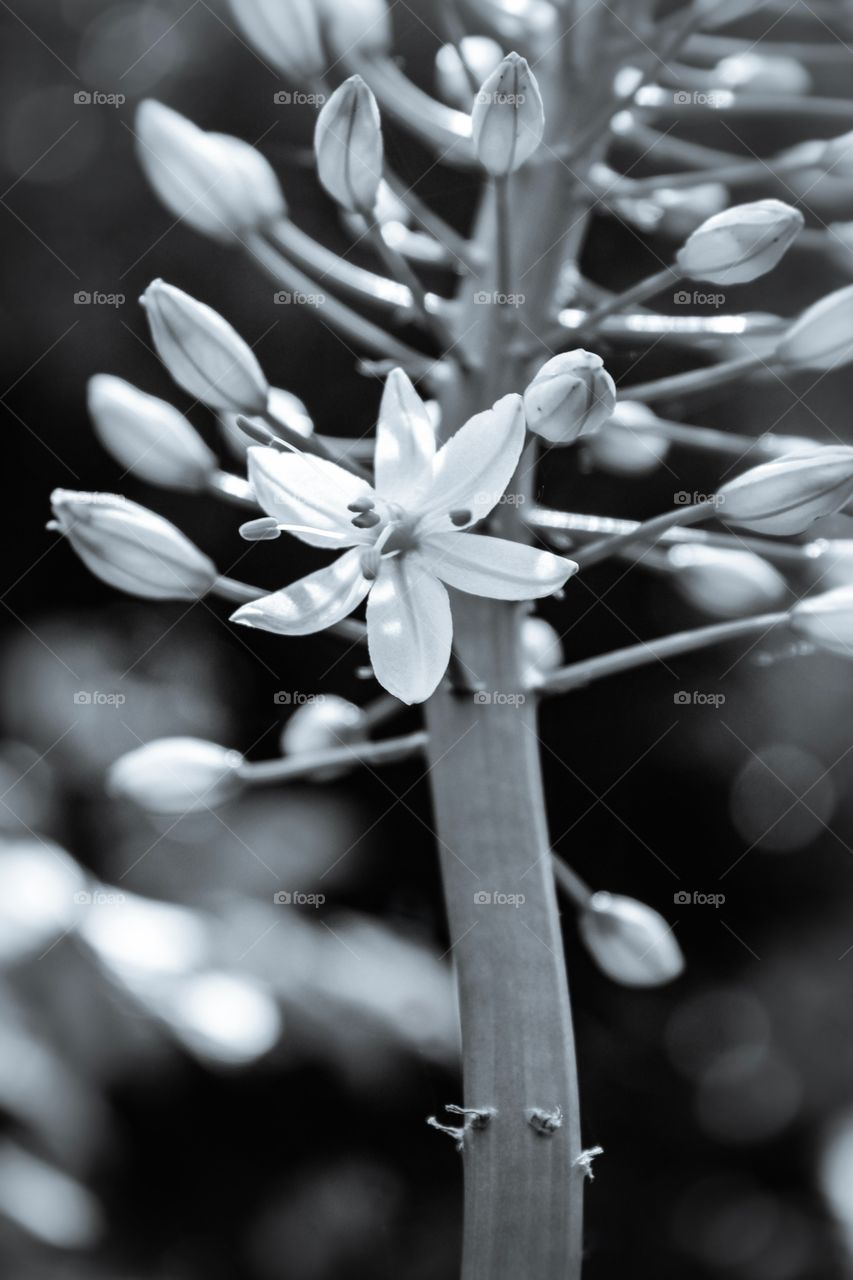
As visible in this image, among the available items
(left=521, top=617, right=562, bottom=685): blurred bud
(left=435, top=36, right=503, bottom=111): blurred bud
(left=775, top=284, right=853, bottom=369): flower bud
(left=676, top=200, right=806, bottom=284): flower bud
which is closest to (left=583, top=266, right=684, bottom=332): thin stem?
(left=676, top=200, right=806, bottom=284): flower bud

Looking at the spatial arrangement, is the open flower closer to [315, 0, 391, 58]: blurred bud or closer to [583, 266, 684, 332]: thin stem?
[583, 266, 684, 332]: thin stem

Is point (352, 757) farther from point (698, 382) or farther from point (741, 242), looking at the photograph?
point (741, 242)

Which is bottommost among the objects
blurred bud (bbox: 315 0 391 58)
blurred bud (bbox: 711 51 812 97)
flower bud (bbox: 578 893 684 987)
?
flower bud (bbox: 578 893 684 987)

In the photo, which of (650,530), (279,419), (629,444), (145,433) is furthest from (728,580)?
(145,433)

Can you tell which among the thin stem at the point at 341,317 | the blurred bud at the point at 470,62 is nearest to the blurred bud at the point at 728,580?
the thin stem at the point at 341,317

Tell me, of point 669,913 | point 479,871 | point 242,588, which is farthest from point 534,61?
point 669,913

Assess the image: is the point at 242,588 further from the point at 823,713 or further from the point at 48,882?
the point at 823,713
